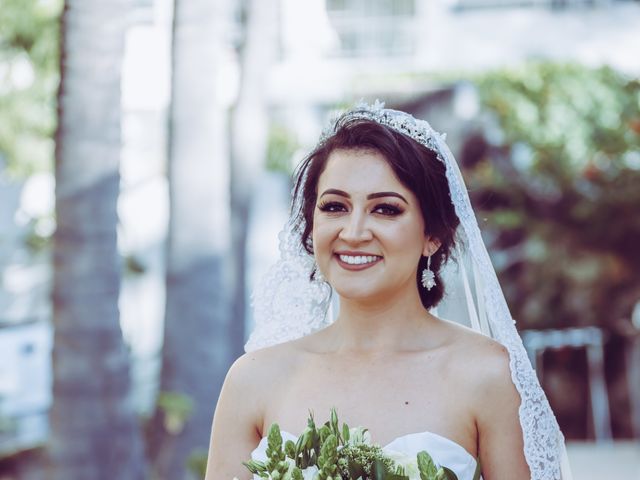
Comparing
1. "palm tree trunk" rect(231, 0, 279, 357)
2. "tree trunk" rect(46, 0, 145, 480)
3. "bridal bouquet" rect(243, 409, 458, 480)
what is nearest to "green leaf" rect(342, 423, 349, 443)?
"bridal bouquet" rect(243, 409, 458, 480)

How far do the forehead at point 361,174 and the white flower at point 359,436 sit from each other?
56 centimetres

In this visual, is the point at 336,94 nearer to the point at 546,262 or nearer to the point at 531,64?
the point at 531,64

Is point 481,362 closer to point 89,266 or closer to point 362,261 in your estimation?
point 362,261

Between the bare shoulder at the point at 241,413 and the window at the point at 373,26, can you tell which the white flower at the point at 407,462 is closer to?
the bare shoulder at the point at 241,413

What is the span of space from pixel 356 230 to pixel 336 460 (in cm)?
54

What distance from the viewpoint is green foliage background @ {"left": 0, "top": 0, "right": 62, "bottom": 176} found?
34.6 feet

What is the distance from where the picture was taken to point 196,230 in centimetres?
648

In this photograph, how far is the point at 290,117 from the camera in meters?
12.6

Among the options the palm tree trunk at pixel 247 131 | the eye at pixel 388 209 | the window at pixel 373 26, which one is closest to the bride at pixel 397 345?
the eye at pixel 388 209

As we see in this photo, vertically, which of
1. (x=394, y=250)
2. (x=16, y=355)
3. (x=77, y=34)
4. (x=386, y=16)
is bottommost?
(x=16, y=355)

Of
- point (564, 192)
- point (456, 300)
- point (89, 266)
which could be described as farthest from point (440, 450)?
point (564, 192)

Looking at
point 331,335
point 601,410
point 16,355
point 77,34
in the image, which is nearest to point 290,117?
point 601,410

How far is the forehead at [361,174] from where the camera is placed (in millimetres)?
2588

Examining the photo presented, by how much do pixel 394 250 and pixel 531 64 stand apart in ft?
32.5
